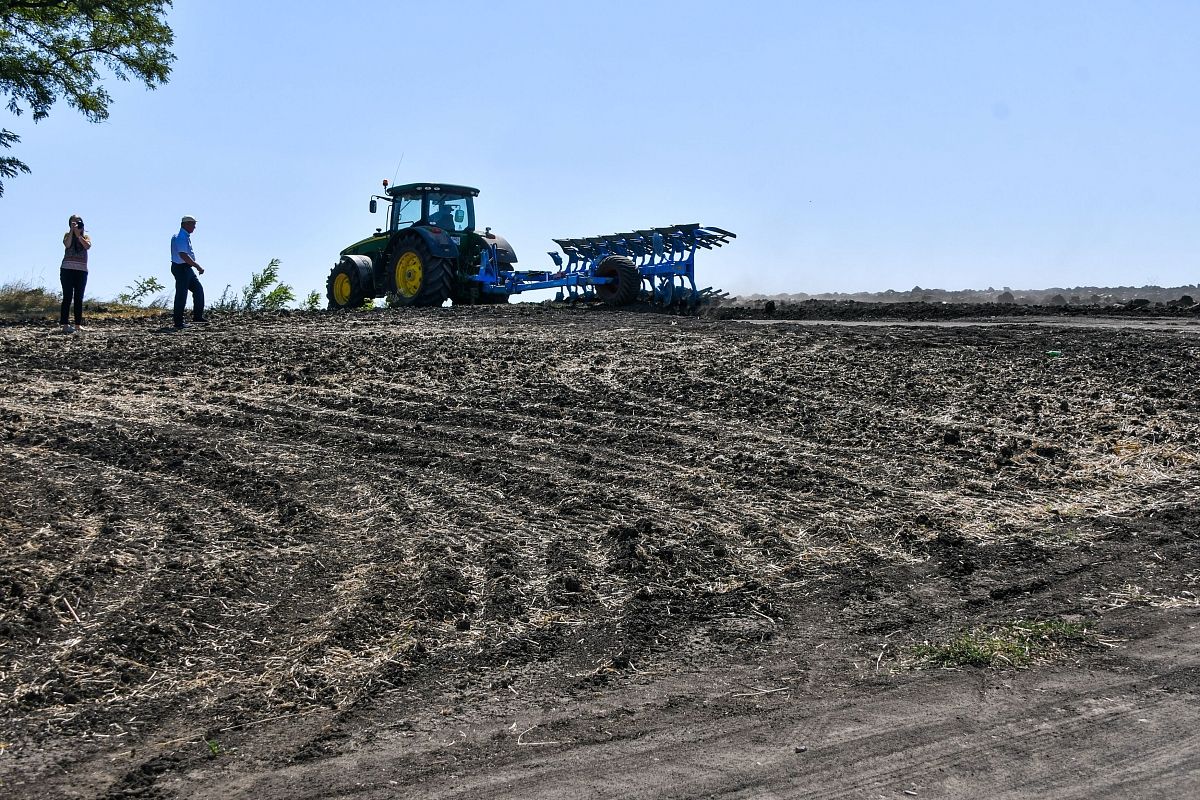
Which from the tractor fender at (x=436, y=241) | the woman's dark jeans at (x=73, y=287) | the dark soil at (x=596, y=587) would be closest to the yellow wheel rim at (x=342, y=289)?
the tractor fender at (x=436, y=241)

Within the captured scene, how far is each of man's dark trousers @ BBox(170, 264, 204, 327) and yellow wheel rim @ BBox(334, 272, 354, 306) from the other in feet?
20.5

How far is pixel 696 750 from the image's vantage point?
3.75 m

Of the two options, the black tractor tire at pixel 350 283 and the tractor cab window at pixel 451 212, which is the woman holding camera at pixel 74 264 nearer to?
the black tractor tire at pixel 350 283

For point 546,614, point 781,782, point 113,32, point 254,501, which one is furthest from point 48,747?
point 113,32

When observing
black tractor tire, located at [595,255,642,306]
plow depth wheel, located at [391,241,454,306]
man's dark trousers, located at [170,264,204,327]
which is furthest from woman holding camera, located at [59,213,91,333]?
black tractor tire, located at [595,255,642,306]

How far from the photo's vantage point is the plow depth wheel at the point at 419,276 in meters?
21.2

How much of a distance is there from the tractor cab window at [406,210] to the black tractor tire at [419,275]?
59 centimetres

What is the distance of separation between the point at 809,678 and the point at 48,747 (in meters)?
2.68

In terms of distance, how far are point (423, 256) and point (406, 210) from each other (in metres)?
1.51

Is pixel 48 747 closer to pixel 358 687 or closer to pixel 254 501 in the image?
pixel 358 687

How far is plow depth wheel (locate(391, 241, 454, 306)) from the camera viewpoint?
21.2m

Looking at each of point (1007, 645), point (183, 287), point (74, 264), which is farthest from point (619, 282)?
point (1007, 645)

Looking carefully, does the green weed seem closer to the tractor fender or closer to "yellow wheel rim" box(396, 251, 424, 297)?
the tractor fender

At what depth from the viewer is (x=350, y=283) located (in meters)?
22.6
